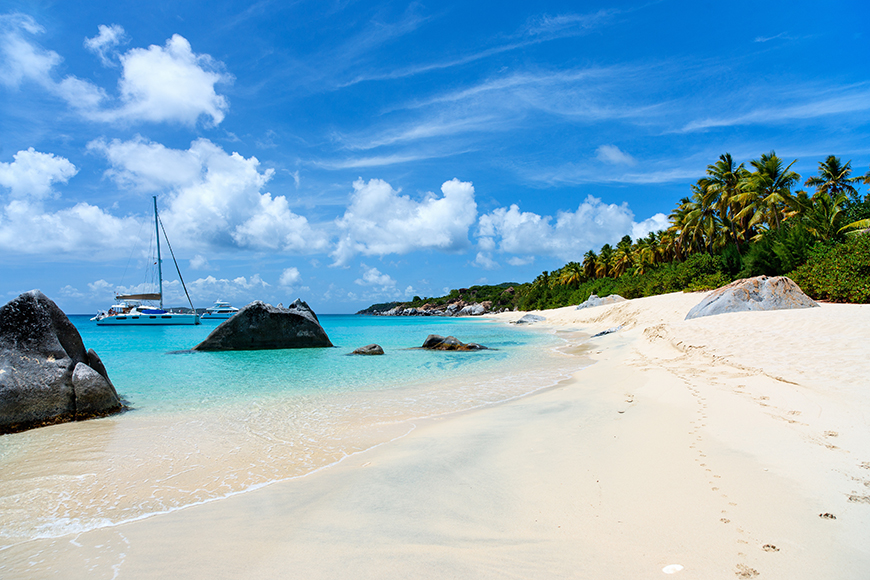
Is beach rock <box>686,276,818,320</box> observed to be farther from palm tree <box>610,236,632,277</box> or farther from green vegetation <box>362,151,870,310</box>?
palm tree <box>610,236,632,277</box>

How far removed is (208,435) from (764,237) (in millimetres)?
37595

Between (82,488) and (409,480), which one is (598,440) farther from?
(82,488)

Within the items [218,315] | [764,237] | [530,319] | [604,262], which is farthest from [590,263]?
[218,315]

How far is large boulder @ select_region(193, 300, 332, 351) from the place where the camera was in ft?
74.0

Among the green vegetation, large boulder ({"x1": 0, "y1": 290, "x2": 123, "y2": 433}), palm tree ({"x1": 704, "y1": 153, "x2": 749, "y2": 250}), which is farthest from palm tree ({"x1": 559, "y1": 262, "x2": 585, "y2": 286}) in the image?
large boulder ({"x1": 0, "y1": 290, "x2": 123, "y2": 433})

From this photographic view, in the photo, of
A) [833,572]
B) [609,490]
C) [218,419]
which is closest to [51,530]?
[218,419]

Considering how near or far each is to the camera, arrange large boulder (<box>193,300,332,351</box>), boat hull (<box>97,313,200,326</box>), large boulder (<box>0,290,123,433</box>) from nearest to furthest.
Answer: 1. large boulder (<box>0,290,123,433</box>)
2. large boulder (<box>193,300,332,351</box>)
3. boat hull (<box>97,313,200,326</box>)

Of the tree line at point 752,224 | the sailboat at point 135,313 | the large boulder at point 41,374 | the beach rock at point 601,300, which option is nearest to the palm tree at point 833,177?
the tree line at point 752,224

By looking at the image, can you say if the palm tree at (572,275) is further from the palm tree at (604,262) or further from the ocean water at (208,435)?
the ocean water at (208,435)

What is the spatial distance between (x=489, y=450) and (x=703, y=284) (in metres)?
36.5

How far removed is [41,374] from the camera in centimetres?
765

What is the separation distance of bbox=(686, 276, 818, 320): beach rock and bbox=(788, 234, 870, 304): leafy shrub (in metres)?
3.49

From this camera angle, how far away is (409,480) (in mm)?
4602

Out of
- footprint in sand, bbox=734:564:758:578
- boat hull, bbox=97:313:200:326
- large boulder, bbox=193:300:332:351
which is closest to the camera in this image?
footprint in sand, bbox=734:564:758:578
